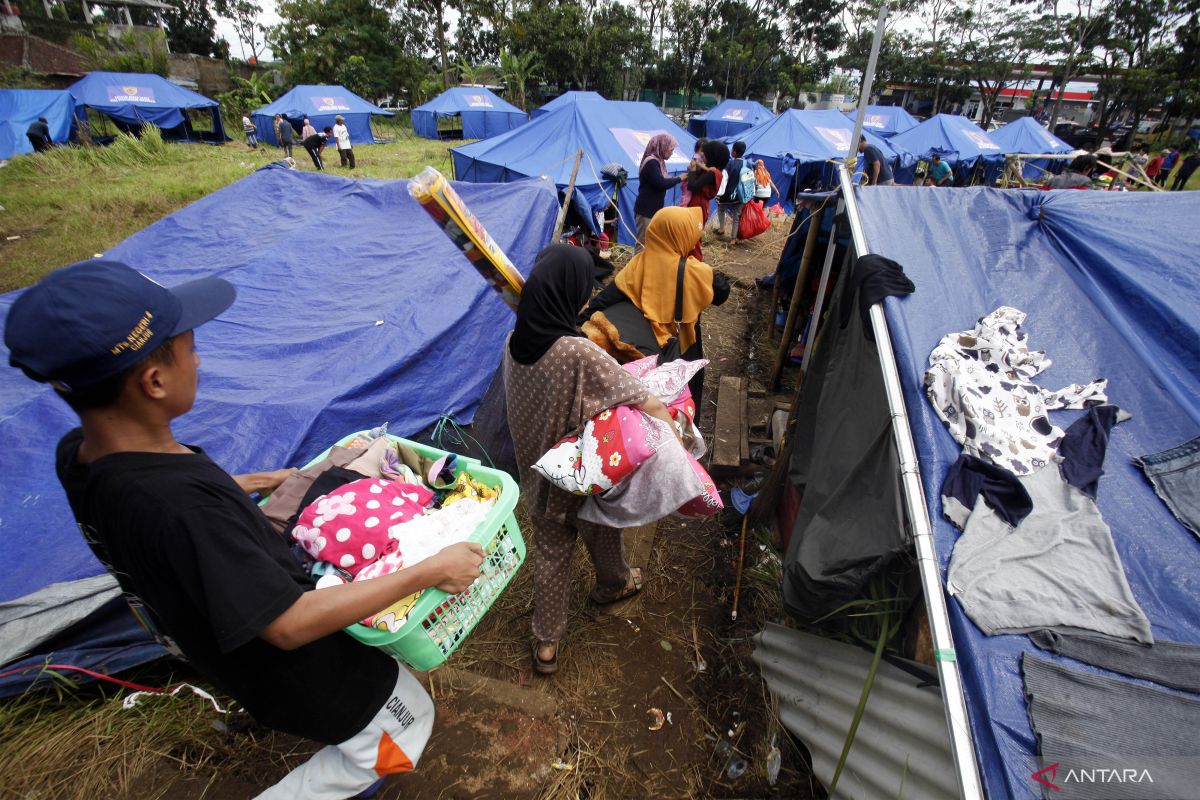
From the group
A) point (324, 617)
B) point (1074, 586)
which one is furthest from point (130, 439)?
point (1074, 586)

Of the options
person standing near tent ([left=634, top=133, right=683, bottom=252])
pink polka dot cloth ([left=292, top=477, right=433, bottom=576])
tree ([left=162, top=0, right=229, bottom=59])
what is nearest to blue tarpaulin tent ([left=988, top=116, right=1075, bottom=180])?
person standing near tent ([left=634, top=133, right=683, bottom=252])

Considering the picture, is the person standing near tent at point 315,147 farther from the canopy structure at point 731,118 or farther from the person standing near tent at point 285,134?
the canopy structure at point 731,118

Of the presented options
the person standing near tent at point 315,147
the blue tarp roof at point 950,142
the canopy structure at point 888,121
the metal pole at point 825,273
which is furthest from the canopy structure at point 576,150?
the canopy structure at point 888,121

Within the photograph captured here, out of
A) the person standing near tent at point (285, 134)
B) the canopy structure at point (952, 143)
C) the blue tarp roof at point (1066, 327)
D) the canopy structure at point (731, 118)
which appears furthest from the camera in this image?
the canopy structure at point (731, 118)

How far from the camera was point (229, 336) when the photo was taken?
362cm

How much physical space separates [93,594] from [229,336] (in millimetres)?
2083

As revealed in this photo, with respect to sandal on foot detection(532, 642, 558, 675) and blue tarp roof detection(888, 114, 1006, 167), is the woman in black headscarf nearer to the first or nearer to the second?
sandal on foot detection(532, 642, 558, 675)

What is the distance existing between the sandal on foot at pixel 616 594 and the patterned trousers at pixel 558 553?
0.77ft

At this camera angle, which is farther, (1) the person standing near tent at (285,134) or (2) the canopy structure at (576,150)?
(1) the person standing near tent at (285,134)

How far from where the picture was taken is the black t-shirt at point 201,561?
93 centimetres

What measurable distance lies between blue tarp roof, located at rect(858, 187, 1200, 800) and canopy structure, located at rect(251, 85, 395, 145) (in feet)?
78.4

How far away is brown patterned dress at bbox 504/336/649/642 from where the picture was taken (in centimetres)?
176

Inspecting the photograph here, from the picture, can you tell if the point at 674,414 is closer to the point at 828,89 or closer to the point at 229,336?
the point at 229,336

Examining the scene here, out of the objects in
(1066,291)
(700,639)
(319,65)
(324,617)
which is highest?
(319,65)
